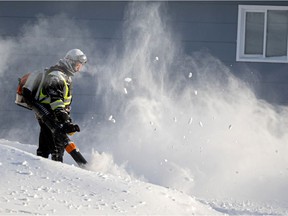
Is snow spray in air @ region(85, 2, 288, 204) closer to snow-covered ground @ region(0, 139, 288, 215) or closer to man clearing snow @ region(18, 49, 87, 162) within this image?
man clearing snow @ region(18, 49, 87, 162)

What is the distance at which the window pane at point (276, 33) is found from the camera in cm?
1203

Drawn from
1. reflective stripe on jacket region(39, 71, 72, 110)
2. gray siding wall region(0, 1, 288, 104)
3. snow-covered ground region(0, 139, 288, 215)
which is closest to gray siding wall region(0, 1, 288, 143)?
gray siding wall region(0, 1, 288, 104)

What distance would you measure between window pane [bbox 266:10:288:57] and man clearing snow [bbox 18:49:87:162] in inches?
190

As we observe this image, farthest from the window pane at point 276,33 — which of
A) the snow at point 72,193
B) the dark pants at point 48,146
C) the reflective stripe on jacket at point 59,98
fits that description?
the snow at point 72,193

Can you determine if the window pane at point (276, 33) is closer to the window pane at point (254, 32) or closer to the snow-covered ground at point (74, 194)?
the window pane at point (254, 32)

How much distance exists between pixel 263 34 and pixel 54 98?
542 centimetres

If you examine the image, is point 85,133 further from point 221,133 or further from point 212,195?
point 212,195

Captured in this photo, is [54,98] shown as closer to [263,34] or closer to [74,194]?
[74,194]

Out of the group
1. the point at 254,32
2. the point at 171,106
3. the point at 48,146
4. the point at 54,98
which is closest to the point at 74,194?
the point at 54,98

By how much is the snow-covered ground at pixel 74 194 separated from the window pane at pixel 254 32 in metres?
5.20

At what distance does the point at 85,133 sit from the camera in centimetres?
1199

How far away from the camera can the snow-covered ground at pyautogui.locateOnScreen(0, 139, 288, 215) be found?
19.4 ft

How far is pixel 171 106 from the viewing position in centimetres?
1180

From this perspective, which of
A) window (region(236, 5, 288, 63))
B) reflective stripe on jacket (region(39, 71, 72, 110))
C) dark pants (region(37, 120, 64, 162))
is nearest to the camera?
reflective stripe on jacket (region(39, 71, 72, 110))
